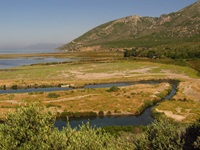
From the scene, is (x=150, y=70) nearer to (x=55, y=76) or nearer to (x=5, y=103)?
(x=55, y=76)

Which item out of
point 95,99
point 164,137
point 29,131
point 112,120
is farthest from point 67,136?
point 95,99

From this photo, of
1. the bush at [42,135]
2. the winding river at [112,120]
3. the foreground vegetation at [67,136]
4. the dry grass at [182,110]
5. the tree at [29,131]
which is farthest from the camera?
the dry grass at [182,110]

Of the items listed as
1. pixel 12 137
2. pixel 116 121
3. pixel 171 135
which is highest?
pixel 12 137

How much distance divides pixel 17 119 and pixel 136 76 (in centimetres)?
10926

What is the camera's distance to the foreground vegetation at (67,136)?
977 inches

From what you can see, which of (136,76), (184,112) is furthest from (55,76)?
(184,112)

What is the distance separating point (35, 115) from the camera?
3117 cm

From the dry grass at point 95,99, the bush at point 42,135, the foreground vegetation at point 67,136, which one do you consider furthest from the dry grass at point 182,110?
the bush at point 42,135

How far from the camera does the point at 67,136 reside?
2659 cm

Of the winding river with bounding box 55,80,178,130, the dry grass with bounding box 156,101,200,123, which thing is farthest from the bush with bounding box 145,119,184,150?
the dry grass with bounding box 156,101,200,123

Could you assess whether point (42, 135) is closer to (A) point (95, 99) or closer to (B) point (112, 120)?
(B) point (112, 120)

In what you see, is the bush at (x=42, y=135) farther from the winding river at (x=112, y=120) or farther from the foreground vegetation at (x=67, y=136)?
the winding river at (x=112, y=120)

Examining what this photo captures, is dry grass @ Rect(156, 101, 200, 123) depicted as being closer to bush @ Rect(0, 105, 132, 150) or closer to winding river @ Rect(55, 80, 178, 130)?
winding river @ Rect(55, 80, 178, 130)

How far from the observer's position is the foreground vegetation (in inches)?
977
